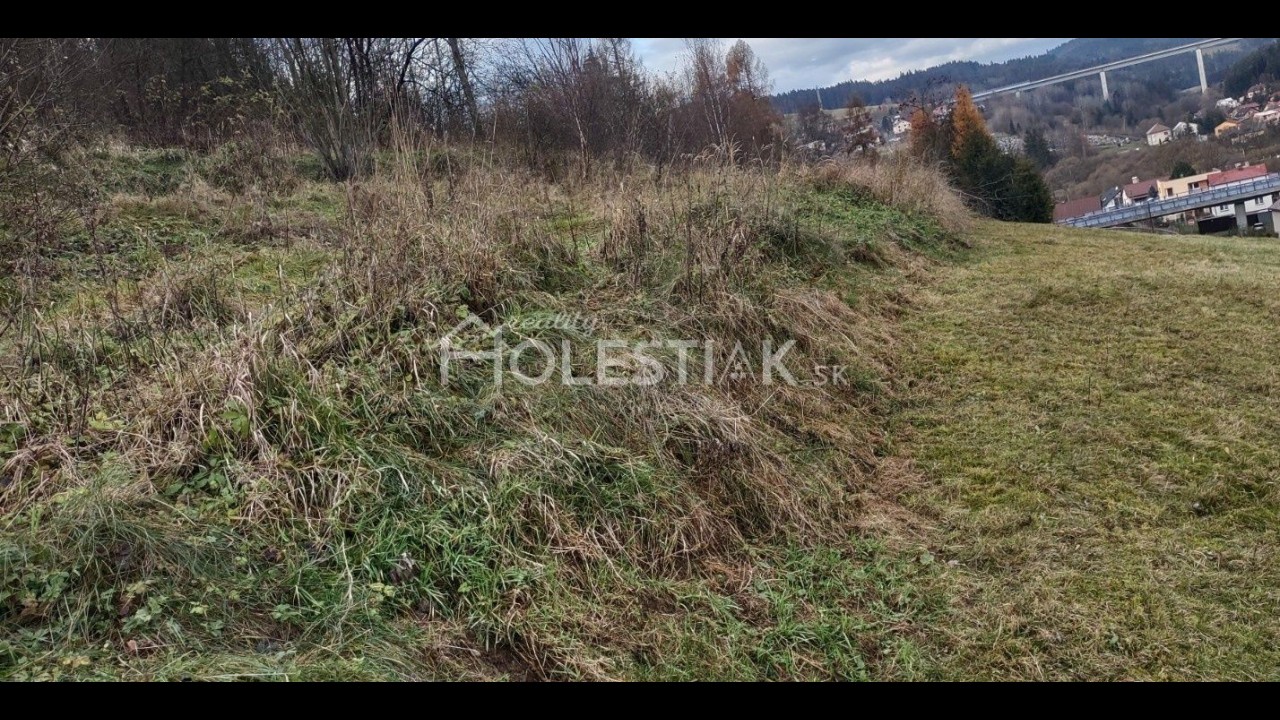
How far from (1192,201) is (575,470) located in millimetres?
33410

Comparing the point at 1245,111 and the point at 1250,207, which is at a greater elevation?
the point at 1245,111

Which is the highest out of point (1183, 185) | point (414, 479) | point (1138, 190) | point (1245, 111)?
point (1245, 111)

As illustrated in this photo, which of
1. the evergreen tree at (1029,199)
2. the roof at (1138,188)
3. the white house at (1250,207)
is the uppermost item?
the roof at (1138,188)

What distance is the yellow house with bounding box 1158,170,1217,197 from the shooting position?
99.8 ft

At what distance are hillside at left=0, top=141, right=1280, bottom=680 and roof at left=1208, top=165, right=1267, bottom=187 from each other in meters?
31.0

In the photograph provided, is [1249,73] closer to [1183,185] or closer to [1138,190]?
[1183,185]

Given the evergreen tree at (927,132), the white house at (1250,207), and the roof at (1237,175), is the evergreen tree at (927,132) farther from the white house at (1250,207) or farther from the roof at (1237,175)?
the roof at (1237,175)

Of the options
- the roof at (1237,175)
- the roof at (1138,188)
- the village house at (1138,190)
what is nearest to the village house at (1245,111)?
the roof at (1237,175)

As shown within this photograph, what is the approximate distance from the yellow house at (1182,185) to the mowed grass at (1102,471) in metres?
30.5

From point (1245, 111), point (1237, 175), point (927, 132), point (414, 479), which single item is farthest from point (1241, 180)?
point (414, 479)

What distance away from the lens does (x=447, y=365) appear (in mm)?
3498

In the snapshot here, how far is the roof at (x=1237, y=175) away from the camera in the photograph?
29266 mm

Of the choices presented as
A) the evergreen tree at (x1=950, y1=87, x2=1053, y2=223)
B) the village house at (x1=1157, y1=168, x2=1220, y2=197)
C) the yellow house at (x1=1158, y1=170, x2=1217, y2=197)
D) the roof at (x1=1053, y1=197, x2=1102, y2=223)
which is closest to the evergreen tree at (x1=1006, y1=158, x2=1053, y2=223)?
the evergreen tree at (x1=950, y1=87, x2=1053, y2=223)

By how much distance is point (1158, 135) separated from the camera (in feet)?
113
